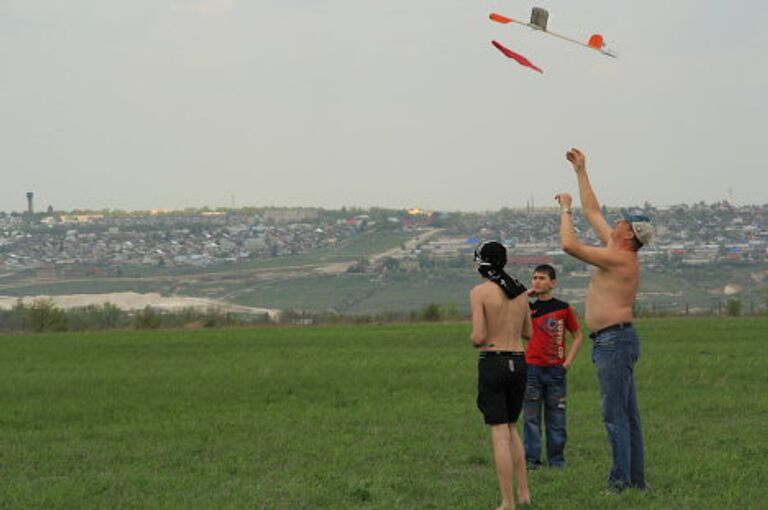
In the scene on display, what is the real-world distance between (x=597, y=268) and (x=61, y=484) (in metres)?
5.29

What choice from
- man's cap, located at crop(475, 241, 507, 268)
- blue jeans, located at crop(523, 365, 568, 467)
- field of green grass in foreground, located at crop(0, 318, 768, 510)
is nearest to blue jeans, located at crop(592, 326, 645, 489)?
field of green grass in foreground, located at crop(0, 318, 768, 510)

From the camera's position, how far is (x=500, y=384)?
9875 mm

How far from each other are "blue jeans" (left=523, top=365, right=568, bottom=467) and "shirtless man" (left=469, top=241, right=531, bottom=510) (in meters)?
2.61

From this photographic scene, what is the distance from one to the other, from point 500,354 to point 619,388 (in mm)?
1197

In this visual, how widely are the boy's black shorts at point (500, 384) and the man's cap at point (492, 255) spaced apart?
686 millimetres

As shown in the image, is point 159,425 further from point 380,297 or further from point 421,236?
point 421,236

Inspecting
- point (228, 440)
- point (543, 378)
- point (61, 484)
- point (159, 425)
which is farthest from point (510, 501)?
point (159, 425)

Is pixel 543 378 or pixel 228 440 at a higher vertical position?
pixel 543 378

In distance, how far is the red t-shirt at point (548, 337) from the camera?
41.8ft

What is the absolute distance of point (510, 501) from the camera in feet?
32.4

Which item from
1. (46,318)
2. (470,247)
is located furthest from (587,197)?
(470,247)

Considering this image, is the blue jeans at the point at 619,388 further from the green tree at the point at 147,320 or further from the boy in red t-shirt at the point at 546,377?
the green tree at the point at 147,320

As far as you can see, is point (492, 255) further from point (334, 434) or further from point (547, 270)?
point (334, 434)

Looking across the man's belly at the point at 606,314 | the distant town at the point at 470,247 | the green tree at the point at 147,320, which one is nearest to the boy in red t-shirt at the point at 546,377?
the man's belly at the point at 606,314
